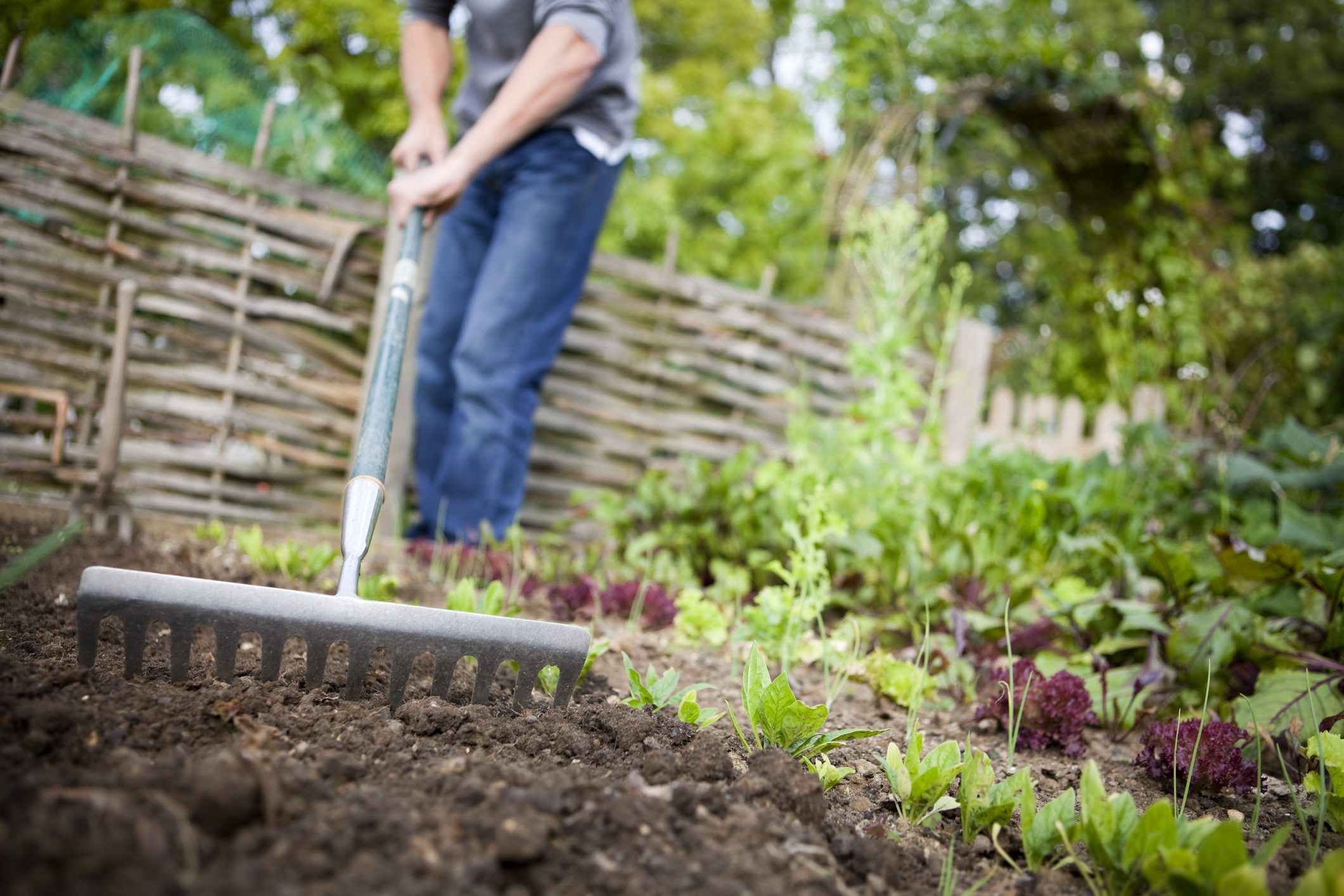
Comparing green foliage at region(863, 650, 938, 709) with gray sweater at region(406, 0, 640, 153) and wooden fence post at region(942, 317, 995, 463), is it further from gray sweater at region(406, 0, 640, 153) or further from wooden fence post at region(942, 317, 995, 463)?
wooden fence post at region(942, 317, 995, 463)

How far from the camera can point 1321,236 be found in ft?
49.3

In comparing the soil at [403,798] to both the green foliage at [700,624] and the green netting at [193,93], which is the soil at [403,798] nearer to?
the green foliage at [700,624]

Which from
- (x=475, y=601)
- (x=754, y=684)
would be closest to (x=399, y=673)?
(x=754, y=684)

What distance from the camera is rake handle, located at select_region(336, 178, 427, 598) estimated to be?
1.28m

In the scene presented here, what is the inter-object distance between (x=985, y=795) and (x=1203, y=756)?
48cm

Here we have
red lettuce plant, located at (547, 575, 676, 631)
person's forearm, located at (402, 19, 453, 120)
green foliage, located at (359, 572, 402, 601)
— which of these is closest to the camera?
green foliage, located at (359, 572, 402, 601)

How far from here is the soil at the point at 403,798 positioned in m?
0.72

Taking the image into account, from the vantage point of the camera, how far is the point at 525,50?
2.72m

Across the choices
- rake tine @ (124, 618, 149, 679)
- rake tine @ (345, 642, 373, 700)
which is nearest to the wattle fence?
rake tine @ (124, 618, 149, 679)

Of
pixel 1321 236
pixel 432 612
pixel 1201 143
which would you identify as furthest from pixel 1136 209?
pixel 1321 236

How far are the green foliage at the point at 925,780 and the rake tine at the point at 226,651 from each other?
92 cm

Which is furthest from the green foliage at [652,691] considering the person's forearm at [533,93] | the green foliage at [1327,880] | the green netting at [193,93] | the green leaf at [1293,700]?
the green netting at [193,93]

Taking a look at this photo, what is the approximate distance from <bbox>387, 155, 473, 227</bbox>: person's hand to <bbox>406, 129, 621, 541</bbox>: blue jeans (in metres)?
0.40

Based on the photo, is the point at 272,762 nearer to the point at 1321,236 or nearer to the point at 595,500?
the point at 595,500
